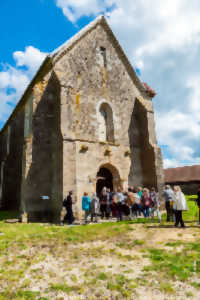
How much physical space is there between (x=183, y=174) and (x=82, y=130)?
1211 inches

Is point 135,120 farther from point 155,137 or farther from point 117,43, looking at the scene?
point 117,43

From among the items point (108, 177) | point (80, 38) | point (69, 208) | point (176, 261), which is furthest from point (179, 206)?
point (80, 38)

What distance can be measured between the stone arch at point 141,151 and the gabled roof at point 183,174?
77.4 feet

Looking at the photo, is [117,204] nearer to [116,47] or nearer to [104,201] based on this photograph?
[104,201]

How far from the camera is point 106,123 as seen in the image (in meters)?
15.9

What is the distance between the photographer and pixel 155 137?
16.7 metres

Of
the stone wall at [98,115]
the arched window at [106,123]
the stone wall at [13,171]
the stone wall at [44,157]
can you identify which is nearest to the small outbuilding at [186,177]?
the stone wall at [98,115]

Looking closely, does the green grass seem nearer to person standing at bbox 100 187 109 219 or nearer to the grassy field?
the grassy field

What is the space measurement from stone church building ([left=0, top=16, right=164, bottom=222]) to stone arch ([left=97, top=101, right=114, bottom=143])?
0.07 m

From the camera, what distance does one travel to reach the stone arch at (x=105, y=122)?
15531 mm

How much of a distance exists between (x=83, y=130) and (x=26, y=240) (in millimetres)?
8022

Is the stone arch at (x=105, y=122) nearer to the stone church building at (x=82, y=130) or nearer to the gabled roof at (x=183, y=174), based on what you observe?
the stone church building at (x=82, y=130)

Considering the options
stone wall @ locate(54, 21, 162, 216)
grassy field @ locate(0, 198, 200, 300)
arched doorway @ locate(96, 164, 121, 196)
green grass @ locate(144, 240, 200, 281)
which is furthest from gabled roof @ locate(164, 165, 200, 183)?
green grass @ locate(144, 240, 200, 281)

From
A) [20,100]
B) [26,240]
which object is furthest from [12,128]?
[26,240]
